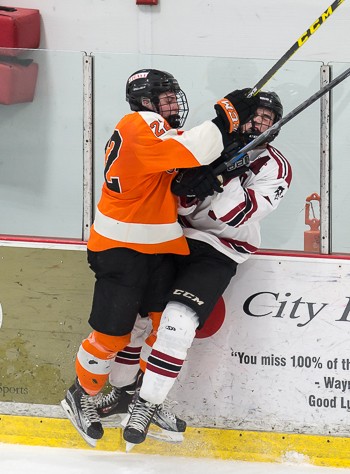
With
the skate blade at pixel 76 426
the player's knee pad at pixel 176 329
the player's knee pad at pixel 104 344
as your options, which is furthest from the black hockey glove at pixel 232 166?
the skate blade at pixel 76 426

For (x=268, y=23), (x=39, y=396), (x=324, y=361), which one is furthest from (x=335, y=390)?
(x=268, y=23)

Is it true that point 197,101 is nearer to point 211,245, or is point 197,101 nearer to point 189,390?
point 211,245

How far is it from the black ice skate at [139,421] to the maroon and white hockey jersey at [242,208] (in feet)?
1.88

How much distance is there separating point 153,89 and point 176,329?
0.78 m

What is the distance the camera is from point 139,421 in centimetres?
334

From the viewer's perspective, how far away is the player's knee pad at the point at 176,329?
330 centimetres

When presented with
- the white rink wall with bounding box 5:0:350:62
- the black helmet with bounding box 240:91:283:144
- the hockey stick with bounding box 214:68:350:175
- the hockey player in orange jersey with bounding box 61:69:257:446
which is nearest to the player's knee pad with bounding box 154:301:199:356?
the hockey player in orange jersey with bounding box 61:69:257:446

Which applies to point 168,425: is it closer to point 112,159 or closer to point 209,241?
point 209,241

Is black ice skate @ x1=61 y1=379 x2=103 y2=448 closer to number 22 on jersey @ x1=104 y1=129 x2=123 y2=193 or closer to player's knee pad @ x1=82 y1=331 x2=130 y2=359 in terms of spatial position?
player's knee pad @ x1=82 y1=331 x2=130 y2=359

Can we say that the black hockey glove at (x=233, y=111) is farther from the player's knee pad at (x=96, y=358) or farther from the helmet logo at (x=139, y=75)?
the player's knee pad at (x=96, y=358)

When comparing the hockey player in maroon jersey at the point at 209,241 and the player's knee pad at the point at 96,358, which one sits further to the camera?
the player's knee pad at the point at 96,358

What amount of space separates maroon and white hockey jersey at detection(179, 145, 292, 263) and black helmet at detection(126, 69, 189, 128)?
0.27 metres

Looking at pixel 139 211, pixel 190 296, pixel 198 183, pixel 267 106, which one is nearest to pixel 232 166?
pixel 198 183

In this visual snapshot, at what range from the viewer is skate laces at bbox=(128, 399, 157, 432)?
3.34 metres
